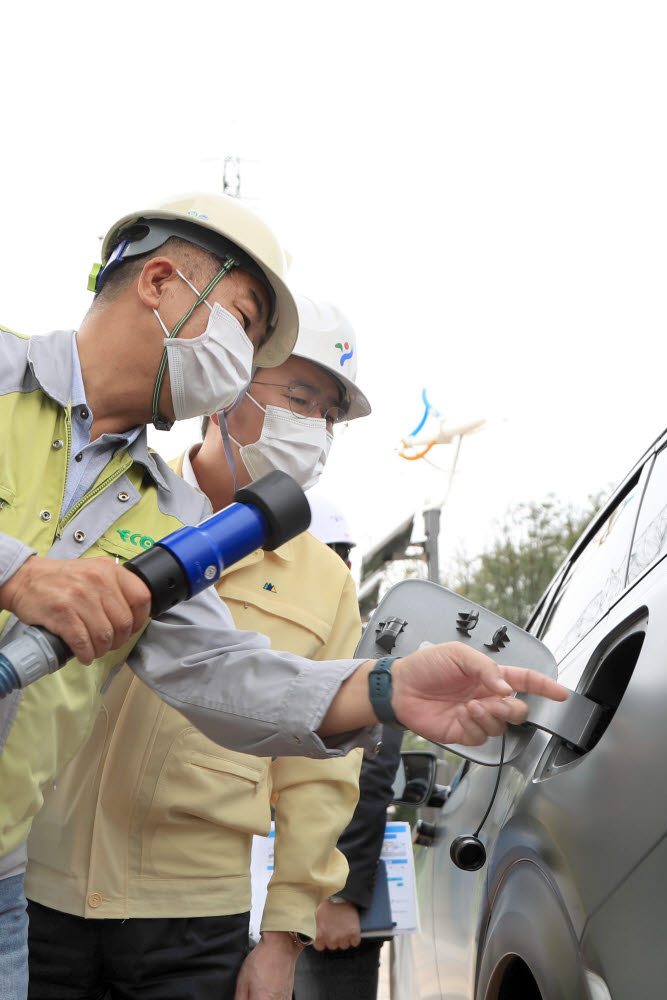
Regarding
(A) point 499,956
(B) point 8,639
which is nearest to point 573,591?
(A) point 499,956

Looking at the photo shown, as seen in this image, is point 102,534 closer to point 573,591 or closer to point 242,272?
point 242,272

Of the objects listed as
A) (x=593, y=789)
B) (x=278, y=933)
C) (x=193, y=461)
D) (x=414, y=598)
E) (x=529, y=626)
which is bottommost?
(x=278, y=933)

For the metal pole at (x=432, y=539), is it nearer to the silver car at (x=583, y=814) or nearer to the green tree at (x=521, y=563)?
the silver car at (x=583, y=814)

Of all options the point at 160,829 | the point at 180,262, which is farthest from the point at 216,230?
the point at 160,829

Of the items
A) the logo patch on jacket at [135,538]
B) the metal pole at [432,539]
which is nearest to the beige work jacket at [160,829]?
the logo patch on jacket at [135,538]

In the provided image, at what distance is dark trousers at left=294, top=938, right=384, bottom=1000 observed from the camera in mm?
3242

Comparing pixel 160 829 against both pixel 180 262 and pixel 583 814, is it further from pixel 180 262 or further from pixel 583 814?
pixel 180 262

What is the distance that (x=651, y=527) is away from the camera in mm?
1799

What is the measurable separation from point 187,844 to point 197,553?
949 mm

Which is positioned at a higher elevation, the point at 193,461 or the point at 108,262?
the point at 108,262

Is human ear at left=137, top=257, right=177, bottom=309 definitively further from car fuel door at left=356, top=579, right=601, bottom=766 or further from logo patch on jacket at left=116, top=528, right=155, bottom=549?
car fuel door at left=356, top=579, right=601, bottom=766

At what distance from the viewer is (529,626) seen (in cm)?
346

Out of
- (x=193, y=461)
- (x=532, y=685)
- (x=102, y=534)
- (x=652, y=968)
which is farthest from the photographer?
(x=193, y=461)

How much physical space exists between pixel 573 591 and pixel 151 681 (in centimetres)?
117
